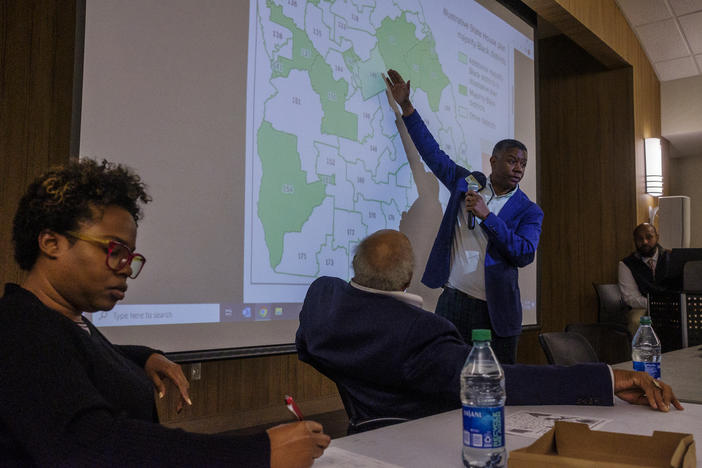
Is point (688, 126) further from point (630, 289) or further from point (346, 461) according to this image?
Result: point (346, 461)

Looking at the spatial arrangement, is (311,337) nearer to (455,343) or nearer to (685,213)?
(455,343)

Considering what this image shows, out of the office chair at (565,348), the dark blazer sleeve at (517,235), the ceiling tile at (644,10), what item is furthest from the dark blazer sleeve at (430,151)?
the ceiling tile at (644,10)

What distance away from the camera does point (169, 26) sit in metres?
2.08

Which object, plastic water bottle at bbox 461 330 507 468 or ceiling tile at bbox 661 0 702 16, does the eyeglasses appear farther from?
ceiling tile at bbox 661 0 702 16

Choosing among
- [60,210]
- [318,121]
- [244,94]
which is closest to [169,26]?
[244,94]

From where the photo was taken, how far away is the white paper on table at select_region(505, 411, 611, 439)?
1.08 metres

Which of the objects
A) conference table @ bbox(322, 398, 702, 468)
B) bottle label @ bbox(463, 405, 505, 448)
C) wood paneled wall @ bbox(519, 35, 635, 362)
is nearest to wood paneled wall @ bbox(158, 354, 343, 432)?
conference table @ bbox(322, 398, 702, 468)

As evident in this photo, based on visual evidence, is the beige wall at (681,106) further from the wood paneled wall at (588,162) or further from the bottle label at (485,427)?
the bottle label at (485,427)

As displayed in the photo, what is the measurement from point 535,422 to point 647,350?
0.90m

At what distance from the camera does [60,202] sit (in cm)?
95

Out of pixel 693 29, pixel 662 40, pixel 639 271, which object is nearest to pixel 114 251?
pixel 639 271

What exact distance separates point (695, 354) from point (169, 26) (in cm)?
235

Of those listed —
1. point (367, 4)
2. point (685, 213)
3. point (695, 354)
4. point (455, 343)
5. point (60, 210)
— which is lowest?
point (695, 354)

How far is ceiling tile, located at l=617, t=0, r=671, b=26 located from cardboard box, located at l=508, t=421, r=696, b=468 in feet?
18.1
